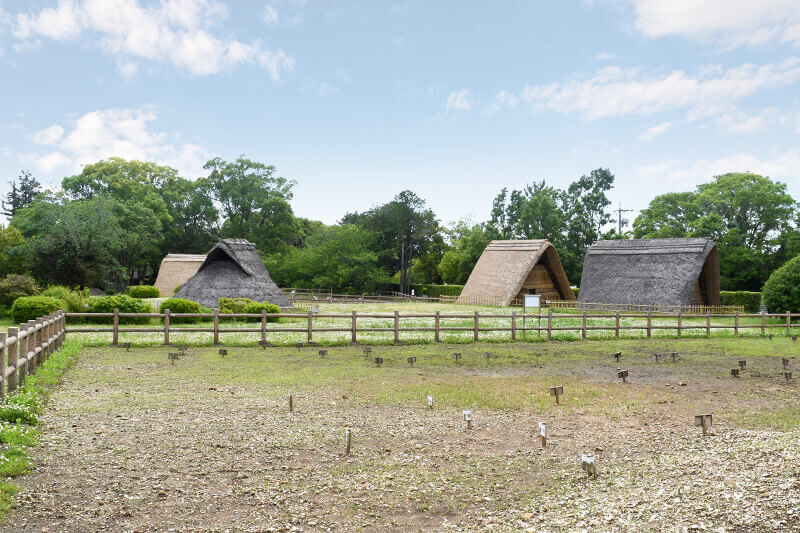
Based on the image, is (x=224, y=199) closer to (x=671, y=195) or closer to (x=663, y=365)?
(x=671, y=195)

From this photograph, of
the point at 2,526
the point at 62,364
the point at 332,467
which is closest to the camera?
the point at 2,526

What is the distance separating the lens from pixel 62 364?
12922 millimetres

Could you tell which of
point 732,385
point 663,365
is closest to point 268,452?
point 732,385

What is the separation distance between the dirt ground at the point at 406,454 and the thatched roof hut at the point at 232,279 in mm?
16816

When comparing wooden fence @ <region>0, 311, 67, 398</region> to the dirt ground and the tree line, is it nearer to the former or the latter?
the dirt ground

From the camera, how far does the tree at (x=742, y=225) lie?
140 ft

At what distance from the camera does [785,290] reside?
28.0 m

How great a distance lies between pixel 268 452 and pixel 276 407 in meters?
2.39

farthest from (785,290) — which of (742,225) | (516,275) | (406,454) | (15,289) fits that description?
(15,289)

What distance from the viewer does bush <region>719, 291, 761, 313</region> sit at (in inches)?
1406

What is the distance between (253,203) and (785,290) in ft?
Answer: 162

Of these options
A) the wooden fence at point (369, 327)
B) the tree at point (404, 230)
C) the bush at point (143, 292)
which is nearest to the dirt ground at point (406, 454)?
the wooden fence at point (369, 327)

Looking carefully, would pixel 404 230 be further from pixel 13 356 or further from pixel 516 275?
pixel 13 356

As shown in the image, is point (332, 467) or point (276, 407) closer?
point (332, 467)
